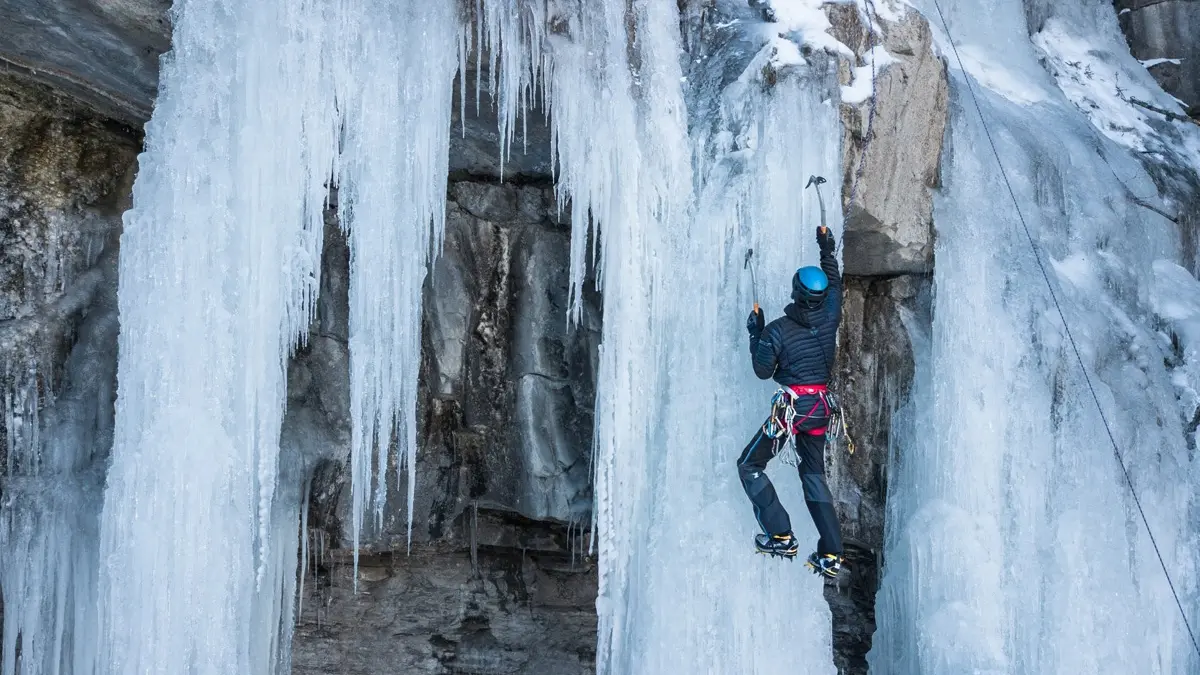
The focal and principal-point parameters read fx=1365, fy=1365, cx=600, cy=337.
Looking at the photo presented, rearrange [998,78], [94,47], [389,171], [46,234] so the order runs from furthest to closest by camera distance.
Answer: [998,78] → [46,234] → [94,47] → [389,171]

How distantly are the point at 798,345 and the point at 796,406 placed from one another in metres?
0.31

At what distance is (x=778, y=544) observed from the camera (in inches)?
269

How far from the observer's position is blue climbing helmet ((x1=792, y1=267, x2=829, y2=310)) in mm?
6734

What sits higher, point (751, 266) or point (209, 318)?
point (751, 266)

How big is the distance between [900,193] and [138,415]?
14.3 ft

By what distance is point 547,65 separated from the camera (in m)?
7.52

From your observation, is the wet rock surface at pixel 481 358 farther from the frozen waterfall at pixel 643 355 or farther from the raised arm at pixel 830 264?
the raised arm at pixel 830 264

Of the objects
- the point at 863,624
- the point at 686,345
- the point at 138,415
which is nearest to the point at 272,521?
the point at 138,415

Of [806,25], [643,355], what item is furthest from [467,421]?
[806,25]

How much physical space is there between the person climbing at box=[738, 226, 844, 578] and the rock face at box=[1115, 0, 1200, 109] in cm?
535

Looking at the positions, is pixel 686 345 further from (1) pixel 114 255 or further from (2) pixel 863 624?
(1) pixel 114 255

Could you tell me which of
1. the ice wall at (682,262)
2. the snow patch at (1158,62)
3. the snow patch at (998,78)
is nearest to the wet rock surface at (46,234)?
the ice wall at (682,262)

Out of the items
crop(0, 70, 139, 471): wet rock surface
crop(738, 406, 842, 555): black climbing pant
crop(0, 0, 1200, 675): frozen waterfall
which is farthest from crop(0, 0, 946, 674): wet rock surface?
crop(738, 406, 842, 555): black climbing pant

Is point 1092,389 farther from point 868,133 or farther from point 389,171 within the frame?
point 389,171
